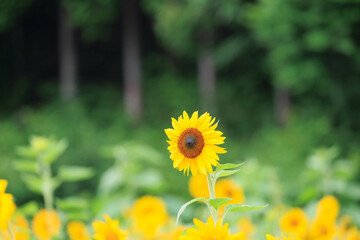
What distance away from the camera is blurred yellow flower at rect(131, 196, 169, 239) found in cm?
163

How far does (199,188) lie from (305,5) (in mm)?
4387

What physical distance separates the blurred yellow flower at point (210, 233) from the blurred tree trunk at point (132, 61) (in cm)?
964

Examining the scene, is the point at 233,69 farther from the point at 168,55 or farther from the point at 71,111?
the point at 71,111

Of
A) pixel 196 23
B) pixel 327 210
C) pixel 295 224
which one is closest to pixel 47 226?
pixel 295 224

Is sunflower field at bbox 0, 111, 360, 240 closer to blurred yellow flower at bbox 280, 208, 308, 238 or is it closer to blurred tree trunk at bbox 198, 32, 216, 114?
blurred yellow flower at bbox 280, 208, 308, 238

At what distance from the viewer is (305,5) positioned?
5906 millimetres

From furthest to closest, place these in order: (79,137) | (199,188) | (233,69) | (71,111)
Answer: (233,69)
(71,111)
(79,137)
(199,188)

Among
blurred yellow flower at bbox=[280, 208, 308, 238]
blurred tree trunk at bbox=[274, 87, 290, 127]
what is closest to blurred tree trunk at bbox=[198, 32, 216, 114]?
blurred tree trunk at bbox=[274, 87, 290, 127]

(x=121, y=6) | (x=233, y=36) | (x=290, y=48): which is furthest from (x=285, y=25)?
(x=121, y=6)

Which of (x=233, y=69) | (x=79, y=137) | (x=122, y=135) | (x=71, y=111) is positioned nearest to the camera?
(x=79, y=137)

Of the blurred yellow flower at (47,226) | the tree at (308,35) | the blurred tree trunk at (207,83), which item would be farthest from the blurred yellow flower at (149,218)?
the blurred tree trunk at (207,83)

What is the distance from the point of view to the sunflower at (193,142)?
0.78 meters

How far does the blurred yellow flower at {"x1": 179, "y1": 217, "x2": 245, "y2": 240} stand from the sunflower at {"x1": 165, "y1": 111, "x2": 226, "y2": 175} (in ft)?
0.31

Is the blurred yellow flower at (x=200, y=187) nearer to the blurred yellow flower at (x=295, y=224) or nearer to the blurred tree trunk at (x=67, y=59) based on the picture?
the blurred yellow flower at (x=295, y=224)
